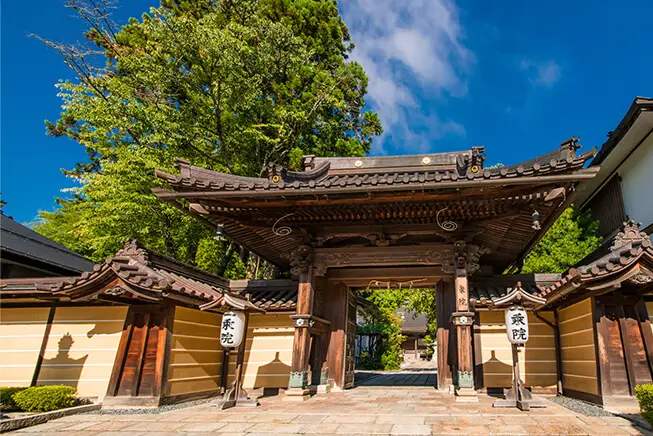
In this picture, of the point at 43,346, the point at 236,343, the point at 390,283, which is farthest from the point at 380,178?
the point at 43,346

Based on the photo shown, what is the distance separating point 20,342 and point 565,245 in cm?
1695

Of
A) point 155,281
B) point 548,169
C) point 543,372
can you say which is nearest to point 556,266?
point 543,372

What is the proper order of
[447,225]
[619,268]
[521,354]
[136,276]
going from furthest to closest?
1. [521,354]
2. [447,225]
3. [136,276]
4. [619,268]

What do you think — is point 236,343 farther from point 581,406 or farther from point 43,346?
point 581,406

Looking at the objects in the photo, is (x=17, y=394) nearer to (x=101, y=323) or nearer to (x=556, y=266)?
(x=101, y=323)

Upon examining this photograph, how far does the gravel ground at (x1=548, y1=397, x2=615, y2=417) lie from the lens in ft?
18.6

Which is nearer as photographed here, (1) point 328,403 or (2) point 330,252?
(1) point 328,403

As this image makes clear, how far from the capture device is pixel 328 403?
7.07m

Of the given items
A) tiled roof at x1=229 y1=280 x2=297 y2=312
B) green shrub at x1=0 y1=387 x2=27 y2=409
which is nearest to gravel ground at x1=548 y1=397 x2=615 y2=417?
tiled roof at x1=229 y1=280 x2=297 y2=312

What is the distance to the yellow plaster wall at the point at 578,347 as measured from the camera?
659 centimetres

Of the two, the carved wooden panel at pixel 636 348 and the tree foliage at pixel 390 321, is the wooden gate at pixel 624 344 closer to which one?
the carved wooden panel at pixel 636 348

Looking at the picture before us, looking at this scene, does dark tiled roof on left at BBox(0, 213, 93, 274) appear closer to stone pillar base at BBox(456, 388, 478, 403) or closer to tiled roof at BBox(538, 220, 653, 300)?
stone pillar base at BBox(456, 388, 478, 403)

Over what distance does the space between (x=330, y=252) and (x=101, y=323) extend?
5.18m

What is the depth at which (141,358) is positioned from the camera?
23.2 feet
